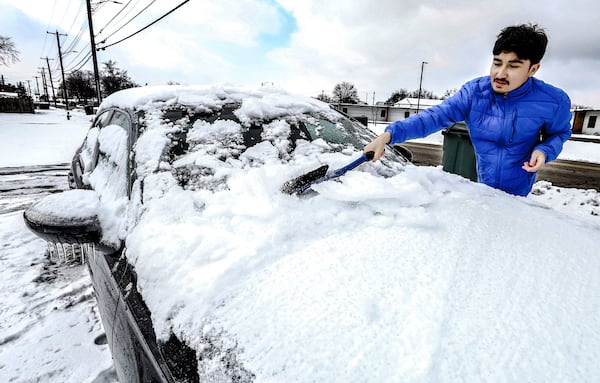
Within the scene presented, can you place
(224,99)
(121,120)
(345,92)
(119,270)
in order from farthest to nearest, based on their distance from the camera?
(345,92), (224,99), (121,120), (119,270)

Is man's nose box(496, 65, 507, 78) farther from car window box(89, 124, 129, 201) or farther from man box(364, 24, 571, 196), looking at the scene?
car window box(89, 124, 129, 201)

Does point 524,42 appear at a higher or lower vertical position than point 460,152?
higher

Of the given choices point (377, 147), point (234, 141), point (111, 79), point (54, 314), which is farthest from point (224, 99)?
point (111, 79)

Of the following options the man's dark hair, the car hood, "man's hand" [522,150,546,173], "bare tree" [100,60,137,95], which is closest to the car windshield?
the car hood

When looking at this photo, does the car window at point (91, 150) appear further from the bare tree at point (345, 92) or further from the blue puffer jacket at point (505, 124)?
the bare tree at point (345, 92)

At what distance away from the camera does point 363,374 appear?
2.19ft

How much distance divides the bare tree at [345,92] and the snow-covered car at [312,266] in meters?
64.6

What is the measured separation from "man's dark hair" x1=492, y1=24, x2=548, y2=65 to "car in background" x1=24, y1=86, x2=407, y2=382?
743 mm

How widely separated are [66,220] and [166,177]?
381 millimetres

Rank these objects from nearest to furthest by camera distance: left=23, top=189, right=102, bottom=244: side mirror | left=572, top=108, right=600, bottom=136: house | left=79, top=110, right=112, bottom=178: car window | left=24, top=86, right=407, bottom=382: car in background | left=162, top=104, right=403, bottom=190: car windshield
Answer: left=24, top=86, right=407, bottom=382: car in background, left=23, top=189, right=102, bottom=244: side mirror, left=162, top=104, right=403, bottom=190: car windshield, left=79, top=110, right=112, bottom=178: car window, left=572, top=108, right=600, bottom=136: house

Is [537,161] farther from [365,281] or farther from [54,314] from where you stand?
[54,314]

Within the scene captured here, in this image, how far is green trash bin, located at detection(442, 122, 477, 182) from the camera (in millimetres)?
4086

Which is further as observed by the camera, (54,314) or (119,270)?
(54,314)

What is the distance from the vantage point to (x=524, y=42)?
1.54 metres
